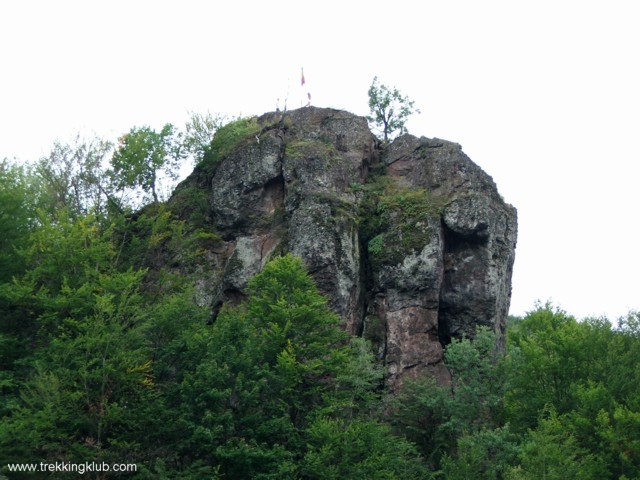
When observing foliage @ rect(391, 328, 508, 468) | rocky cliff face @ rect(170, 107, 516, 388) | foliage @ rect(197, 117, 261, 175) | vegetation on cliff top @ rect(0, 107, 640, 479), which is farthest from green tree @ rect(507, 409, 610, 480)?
foliage @ rect(197, 117, 261, 175)

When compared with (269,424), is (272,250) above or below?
above

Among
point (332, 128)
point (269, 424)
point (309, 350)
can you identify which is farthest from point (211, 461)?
point (332, 128)

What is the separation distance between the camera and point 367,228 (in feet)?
127

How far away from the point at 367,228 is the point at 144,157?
14.6m

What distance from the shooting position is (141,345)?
2866 cm

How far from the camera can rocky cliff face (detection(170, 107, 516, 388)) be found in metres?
35.3

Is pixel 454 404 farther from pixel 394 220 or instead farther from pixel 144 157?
pixel 144 157

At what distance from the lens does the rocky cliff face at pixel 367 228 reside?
1391 inches

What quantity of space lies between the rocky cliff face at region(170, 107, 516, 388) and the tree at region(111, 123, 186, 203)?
Result: 8.59 feet

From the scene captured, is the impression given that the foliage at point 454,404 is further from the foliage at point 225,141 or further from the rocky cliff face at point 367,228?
the foliage at point 225,141

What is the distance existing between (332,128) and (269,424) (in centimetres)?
2086

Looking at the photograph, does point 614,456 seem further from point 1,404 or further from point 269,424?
point 1,404

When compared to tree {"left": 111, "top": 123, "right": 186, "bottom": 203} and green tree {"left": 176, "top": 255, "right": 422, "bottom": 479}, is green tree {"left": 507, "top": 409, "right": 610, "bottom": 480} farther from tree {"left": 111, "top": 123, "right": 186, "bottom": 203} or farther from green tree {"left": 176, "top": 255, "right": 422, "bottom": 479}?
tree {"left": 111, "top": 123, "right": 186, "bottom": 203}

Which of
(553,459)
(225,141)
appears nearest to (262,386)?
(553,459)
